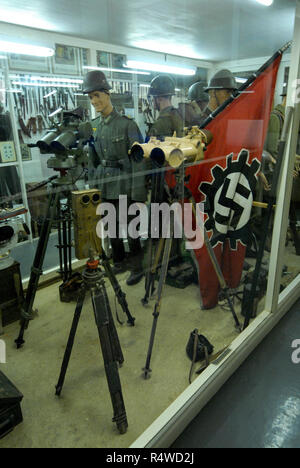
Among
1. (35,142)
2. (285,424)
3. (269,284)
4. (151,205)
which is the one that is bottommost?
(285,424)

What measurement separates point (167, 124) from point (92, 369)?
1493 mm

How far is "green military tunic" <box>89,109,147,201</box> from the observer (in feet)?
6.86

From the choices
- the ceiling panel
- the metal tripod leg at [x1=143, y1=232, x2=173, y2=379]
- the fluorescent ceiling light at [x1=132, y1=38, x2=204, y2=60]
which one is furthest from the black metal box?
the fluorescent ceiling light at [x1=132, y1=38, x2=204, y2=60]

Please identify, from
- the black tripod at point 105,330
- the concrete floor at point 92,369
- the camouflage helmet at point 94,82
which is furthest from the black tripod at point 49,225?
the black tripod at point 105,330

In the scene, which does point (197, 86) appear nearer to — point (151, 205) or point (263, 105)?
point (263, 105)

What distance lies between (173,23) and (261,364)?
2.16 meters

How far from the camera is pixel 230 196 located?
2377mm

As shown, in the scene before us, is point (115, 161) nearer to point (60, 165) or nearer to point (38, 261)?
point (60, 165)

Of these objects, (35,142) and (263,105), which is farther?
(263,105)

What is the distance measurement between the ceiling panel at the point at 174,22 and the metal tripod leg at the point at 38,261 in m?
0.88
